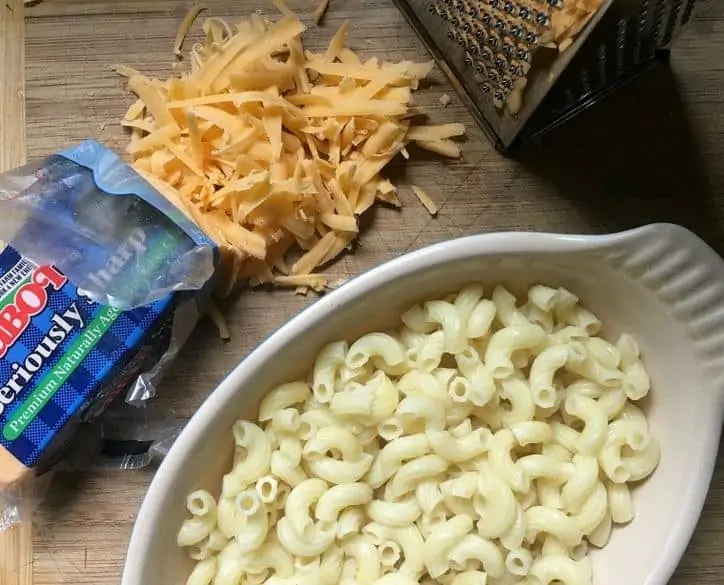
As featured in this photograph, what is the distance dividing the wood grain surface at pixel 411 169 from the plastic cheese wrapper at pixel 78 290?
0.10 m

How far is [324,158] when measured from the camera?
3.31 feet

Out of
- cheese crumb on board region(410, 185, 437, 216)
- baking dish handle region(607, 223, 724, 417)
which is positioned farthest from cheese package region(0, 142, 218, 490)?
baking dish handle region(607, 223, 724, 417)

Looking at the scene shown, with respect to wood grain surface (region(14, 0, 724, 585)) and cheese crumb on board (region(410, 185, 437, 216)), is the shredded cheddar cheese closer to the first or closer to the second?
wood grain surface (region(14, 0, 724, 585))

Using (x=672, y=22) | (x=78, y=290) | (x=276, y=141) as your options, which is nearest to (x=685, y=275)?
(x=672, y=22)

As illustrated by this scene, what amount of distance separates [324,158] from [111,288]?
0.95ft

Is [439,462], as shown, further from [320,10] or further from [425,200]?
[320,10]

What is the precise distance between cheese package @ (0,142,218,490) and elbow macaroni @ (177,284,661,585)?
0.16 metres

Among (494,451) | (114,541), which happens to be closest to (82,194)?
(114,541)

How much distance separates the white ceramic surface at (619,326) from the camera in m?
0.86

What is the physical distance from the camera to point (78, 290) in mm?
896

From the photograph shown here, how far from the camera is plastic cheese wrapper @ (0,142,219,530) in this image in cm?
89

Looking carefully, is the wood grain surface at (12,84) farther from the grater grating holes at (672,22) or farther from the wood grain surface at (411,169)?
the grater grating holes at (672,22)

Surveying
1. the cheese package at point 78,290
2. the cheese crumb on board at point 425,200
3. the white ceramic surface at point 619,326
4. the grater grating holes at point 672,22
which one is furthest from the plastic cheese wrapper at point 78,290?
the grater grating holes at point 672,22

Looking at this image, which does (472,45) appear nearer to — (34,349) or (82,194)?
(82,194)
